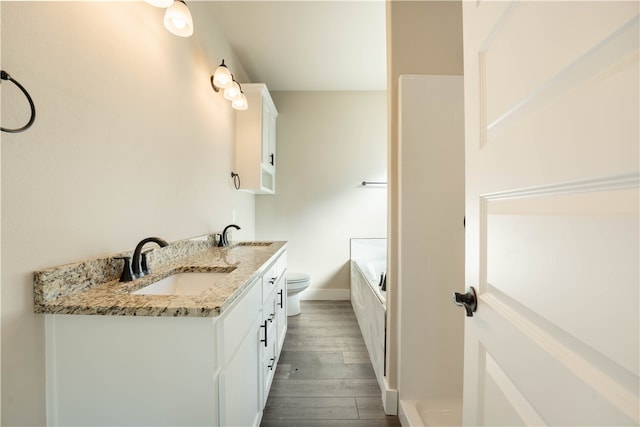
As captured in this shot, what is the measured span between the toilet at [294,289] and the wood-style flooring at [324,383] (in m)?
0.24

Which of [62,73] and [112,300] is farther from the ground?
[62,73]

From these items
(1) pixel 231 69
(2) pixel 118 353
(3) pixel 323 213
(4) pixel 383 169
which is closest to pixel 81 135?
(2) pixel 118 353

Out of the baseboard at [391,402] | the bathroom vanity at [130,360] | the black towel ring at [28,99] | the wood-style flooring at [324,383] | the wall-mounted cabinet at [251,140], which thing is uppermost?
the wall-mounted cabinet at [251,140]

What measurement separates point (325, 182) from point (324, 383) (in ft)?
7.48

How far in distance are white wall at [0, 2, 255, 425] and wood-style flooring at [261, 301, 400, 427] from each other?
116cm

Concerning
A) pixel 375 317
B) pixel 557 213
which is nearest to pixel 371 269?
pixel 375 317

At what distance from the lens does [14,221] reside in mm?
710

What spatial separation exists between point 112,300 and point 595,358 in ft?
3.66

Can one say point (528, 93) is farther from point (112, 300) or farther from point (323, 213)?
point (323, 213)

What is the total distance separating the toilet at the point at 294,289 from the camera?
8.95 ft

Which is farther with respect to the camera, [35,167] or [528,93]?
[35,167]

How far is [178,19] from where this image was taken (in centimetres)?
128

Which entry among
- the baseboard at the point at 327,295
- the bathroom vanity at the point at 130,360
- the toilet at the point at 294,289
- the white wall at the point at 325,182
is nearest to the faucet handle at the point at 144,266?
the bathroom vanity at the point at 130,360

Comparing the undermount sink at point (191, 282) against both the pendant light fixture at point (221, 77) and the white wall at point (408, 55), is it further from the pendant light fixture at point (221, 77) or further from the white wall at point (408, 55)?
the pendant light fixture at point (221, 77)
